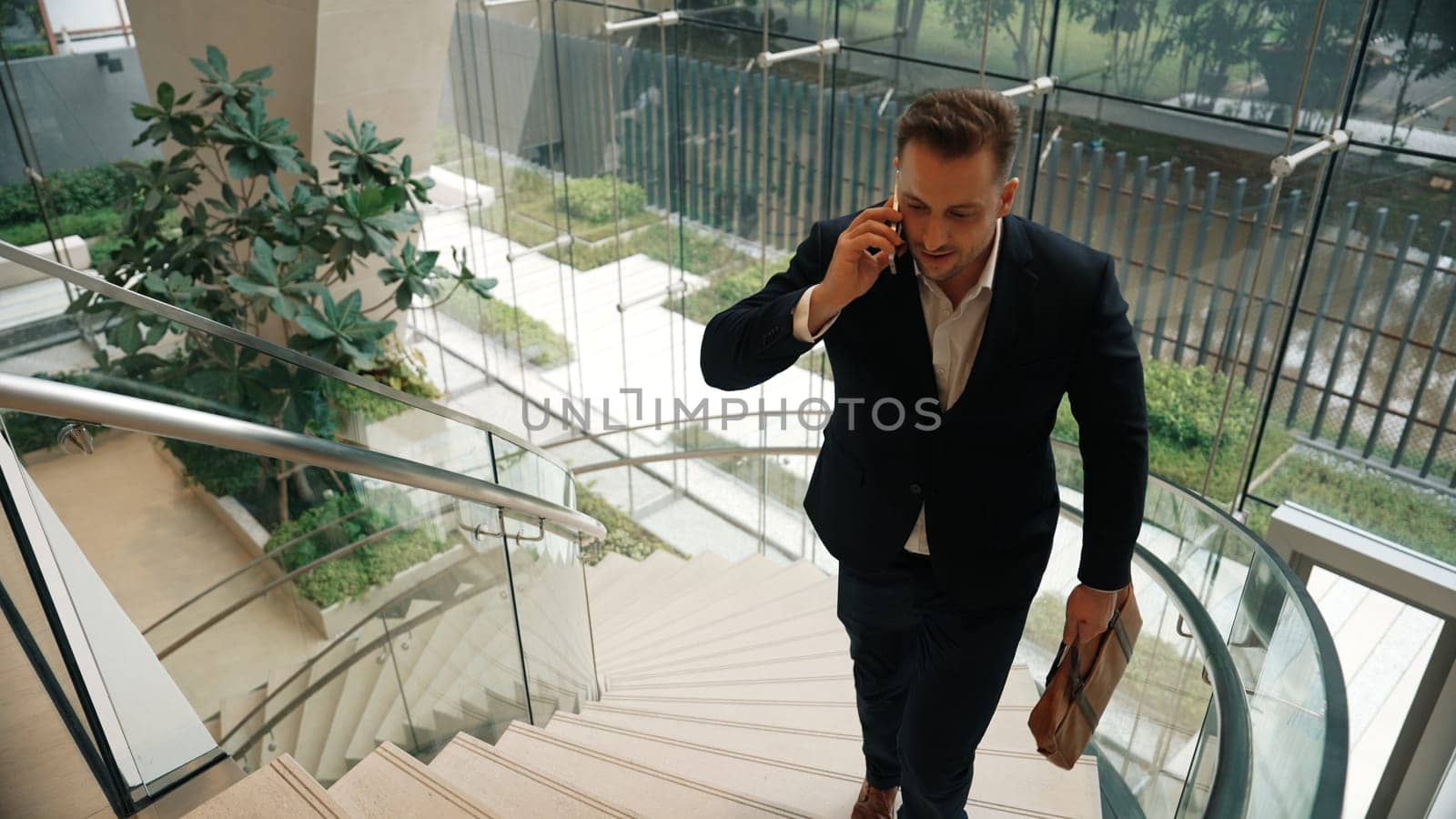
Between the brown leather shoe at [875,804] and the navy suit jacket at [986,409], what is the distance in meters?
0.69

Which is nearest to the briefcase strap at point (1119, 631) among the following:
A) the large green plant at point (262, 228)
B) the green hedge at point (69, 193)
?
the large green plant at point (262, 228)

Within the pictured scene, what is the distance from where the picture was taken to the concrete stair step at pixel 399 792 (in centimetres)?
216

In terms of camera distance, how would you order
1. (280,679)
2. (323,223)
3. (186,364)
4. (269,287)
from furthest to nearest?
1. (323,223)
2. (269,287)
3. (186,364)
4. (280,679)

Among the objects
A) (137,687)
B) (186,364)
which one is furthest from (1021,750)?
(186,364)

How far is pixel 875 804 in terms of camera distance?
2.45m

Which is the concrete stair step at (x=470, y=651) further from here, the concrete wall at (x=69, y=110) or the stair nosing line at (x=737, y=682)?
the concrete wall at (x=69, y=110)

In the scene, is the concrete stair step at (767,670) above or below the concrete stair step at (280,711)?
below

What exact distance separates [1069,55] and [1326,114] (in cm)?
135

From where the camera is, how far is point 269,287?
17.3ft

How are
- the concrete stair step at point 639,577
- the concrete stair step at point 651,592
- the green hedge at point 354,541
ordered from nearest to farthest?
the green hedge at point 354,541
the concrete stair step at point 651,592
the concrete stair step at point 639,577

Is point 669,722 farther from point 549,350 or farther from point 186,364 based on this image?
point 549,350

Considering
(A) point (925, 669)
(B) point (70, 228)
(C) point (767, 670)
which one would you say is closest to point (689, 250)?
(B) point (70, 228)

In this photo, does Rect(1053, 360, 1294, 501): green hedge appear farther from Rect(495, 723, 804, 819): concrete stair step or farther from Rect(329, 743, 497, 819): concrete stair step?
Rect(329, 743, 497, 819): concrete stair step

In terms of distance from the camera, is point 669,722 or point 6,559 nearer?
point 6,559
